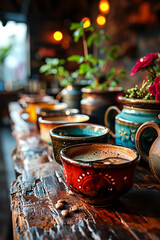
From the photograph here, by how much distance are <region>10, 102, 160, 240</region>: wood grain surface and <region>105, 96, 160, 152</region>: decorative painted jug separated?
0.57 feet

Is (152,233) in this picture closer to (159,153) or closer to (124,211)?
(124,211)

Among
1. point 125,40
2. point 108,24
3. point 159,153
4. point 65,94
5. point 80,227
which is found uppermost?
point 108,24

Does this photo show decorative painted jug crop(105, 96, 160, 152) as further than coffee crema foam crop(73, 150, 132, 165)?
Yes

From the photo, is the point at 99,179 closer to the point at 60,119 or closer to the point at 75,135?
the point at 75,135

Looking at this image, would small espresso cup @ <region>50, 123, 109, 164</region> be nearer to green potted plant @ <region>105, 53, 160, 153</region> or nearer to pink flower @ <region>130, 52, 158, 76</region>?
green potted plant @ <region>105, 53, 160, 153</region>

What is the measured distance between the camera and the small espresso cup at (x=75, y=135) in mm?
840

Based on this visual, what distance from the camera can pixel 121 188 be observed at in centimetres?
63

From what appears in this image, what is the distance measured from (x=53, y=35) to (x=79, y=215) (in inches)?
255

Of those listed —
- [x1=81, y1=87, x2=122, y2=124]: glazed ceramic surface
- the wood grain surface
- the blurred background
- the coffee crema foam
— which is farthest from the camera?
the blurred background

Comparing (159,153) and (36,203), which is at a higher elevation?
(159,153)

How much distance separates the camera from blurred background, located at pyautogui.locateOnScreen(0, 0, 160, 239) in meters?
4.36

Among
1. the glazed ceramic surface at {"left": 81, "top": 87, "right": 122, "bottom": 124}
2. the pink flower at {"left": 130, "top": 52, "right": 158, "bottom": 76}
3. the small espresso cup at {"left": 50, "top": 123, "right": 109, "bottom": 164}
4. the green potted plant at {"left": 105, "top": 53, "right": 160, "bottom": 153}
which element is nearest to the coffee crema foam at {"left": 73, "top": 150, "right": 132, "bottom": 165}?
the small espresso cup at {"left": 50, "top": 123, "right": 109, "bottom": 164}

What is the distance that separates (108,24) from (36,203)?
672 centimetres

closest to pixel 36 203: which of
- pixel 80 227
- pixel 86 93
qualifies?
pixel 80 227
